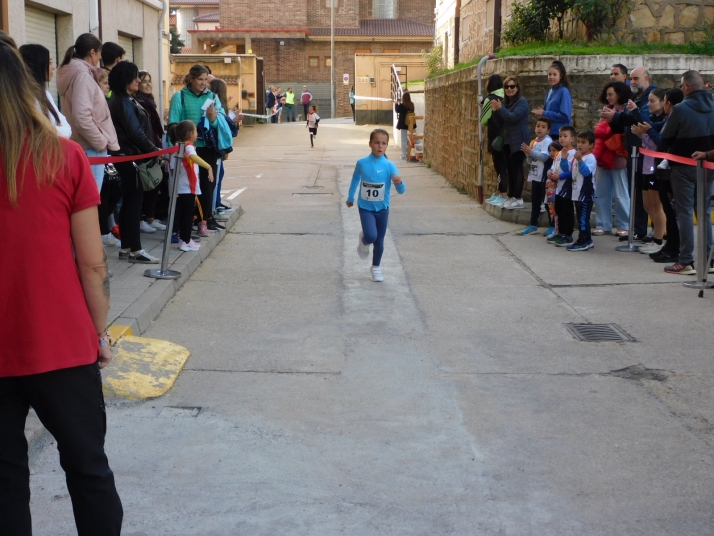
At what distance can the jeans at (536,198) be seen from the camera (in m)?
11.2

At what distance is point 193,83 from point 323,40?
47031mm

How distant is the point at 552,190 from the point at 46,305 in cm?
847

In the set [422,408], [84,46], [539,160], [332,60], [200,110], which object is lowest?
[422,408]

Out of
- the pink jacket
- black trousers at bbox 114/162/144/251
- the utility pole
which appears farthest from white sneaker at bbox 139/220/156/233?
the utility pole

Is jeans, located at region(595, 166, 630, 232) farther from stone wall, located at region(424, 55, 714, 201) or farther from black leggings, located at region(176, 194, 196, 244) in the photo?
black leggings, located at region(176, 194, 196, 244)

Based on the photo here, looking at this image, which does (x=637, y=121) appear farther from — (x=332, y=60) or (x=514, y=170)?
(x=332, y=60)

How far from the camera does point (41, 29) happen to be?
11.1 metres

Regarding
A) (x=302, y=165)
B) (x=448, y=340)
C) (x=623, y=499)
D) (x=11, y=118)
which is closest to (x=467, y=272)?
(x=448, y=340)

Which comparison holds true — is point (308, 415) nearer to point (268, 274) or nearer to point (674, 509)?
point (674, 509)

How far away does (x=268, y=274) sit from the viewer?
9.08 metres

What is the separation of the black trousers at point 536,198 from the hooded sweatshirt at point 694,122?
2461 mm

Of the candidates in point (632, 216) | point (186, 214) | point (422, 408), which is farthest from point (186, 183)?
point (632, 216)

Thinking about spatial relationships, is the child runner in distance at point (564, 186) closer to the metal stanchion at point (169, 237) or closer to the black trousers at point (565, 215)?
the black trousers at point (565, 215)

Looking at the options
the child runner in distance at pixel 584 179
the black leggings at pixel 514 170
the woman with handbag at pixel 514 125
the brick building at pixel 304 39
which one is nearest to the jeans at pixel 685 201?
the child runner in distance at pixel 584 179
